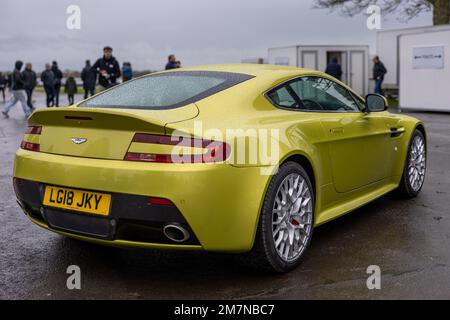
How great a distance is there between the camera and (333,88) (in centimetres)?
505

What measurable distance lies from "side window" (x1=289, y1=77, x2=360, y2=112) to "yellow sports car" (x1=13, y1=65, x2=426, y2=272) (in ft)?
0.08

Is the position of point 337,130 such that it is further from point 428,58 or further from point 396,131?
point 428,58

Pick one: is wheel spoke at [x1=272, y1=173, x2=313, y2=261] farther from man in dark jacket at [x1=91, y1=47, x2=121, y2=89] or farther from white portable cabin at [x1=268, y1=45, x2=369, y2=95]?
white portable cabin at [x1=268, y1=45, x2=369, y2=95]

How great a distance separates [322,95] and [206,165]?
178cm

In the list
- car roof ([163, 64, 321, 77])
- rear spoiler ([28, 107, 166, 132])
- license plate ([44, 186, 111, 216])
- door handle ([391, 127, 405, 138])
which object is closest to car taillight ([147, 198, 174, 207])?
license plate ([44, 186, 111, 216])

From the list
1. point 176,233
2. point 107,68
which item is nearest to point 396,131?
point 176,233

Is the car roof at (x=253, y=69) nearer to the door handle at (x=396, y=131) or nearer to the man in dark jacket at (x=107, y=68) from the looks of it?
the door handle at (x=396, y=131)

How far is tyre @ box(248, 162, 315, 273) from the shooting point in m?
3.64

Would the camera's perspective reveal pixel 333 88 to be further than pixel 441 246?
Yes

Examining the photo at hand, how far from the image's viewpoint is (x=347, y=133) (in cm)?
468

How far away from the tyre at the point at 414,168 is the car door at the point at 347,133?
1.87 ft

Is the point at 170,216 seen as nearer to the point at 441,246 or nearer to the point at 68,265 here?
the point at 68,265

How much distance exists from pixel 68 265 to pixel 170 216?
1097 millimetres
